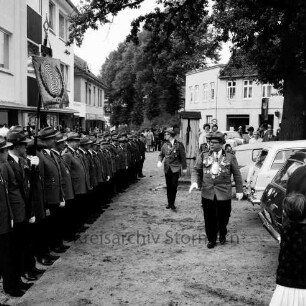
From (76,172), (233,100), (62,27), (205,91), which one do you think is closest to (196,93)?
(205,91)

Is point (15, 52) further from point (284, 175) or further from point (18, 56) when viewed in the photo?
point (284, 175)

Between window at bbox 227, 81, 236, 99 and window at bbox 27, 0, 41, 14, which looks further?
window at bbox 227, 81, 236, 99

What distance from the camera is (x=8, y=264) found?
211 inches

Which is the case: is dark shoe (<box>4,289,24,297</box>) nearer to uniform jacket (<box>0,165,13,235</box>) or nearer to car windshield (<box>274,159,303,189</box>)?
uniform jacket (<box>0,165,13,235</box>)

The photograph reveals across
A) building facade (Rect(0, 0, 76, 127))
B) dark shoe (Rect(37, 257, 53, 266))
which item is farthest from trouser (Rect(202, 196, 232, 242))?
building facade (Rect(0, 0, 76, 127))

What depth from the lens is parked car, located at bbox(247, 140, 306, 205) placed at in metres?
9.18

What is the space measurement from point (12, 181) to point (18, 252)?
887 mm

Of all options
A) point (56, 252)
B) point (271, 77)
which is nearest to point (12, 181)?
point (56, 252)

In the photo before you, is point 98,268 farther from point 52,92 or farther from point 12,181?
point 52,92

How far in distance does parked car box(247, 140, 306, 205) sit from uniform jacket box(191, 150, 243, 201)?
4.39ft

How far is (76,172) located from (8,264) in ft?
10.1

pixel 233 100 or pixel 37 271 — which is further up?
pixel 233 100

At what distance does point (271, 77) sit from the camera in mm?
17125

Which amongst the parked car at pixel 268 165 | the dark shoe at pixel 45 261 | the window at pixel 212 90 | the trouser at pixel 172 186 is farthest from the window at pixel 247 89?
the dark shoe at pixel 45 261
